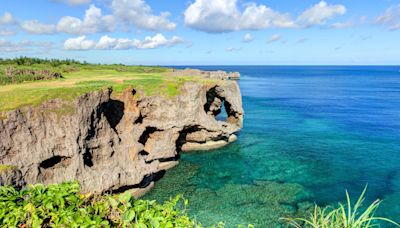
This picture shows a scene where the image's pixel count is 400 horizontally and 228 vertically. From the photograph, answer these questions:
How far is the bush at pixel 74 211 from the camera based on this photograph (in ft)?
19.5

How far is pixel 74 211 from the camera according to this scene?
6.45m

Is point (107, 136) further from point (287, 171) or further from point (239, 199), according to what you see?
point (287, 171)

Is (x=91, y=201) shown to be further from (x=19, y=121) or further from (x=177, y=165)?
(x=177, y=165)

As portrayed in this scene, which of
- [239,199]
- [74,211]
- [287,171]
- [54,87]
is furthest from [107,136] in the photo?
[74,211]

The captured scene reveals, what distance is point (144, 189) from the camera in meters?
30.2

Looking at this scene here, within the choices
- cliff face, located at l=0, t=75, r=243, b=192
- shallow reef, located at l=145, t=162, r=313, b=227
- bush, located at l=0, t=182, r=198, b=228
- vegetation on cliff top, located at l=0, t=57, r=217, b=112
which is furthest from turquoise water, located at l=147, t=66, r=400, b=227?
vegetation on cliff top, located at l=0, t=57, r=217, b=112

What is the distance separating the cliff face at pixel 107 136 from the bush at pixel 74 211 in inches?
715

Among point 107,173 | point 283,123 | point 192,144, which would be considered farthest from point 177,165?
point 283,123

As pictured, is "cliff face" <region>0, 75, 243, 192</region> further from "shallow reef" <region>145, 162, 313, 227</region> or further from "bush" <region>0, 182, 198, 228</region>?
"bush" <region>0, 182, 198, 228</region>

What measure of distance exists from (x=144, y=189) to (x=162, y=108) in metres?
10.6

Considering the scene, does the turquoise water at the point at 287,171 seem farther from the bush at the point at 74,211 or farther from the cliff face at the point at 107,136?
the bush at the point at 74,211

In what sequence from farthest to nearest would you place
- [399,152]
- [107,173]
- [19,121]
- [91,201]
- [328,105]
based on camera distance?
[328,105], [399,152], [107,173], [19,121], [91,201]

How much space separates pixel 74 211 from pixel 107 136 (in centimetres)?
2403

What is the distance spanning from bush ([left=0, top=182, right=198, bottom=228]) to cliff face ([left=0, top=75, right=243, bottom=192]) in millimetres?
18155
